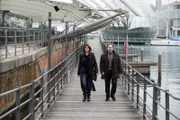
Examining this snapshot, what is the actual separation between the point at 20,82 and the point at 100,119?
8.60 metres

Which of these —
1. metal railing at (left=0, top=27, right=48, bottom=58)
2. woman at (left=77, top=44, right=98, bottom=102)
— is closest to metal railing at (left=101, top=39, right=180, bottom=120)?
woman at (left=77, top=44, right=98, bottom=102)

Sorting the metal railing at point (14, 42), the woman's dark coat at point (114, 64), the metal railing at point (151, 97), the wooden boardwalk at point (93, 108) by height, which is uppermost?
the metal railing at point (14, 42)

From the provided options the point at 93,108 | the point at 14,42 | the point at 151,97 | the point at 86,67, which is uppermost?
the point at 14,42

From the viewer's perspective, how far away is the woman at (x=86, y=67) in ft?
38.0

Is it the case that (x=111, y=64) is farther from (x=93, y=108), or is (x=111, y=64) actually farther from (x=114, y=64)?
(x=93, y=108)

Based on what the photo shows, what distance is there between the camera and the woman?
11.6 m

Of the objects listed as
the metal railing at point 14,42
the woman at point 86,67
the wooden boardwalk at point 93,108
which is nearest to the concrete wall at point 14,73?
the metal railing at point 14,42

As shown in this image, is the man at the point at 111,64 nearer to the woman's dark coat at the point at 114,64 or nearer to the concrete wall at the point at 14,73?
the woman's dark coat at the point at 114,64

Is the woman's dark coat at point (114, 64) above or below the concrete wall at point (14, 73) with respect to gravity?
above

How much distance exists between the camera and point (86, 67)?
1181cm

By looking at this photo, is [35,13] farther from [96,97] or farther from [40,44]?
[96,97]

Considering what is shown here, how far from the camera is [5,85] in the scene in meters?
14.6

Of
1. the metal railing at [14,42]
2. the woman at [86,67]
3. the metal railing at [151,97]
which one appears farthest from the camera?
the metal railing at [14,42]

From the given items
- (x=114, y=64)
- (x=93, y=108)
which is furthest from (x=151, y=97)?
(x=114, y=64)
